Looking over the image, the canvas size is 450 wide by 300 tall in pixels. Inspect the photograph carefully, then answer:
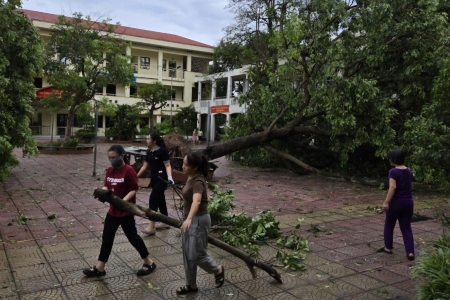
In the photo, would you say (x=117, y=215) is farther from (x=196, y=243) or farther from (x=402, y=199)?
(x=402, y=199)

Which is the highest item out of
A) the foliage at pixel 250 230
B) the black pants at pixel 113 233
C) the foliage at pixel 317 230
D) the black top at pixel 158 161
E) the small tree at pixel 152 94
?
the small tree at pixel 152 94

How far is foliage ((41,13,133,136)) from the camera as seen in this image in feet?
67.3

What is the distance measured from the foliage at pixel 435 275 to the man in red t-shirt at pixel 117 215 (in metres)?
2.71

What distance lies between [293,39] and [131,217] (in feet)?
28.5

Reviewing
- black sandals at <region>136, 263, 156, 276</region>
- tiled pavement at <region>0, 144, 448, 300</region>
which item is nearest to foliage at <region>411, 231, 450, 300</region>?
tiled pavement at <region>0, 144, 448, 300</region>

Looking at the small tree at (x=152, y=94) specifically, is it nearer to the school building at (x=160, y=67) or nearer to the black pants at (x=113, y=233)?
the school building at (x=160, y=67)

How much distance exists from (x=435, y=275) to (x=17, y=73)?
28.7 ft

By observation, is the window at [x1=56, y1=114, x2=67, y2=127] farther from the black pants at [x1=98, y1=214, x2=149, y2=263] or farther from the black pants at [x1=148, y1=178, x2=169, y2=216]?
the black pants at [x1=98, y1=214, x2=149, y2=263]

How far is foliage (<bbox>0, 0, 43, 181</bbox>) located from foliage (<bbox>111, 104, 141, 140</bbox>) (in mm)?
24079

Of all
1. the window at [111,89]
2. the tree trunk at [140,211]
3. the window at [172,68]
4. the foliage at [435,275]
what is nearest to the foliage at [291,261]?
the tree trunk at [140,211]

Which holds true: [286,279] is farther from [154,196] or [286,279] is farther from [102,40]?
[102,40]

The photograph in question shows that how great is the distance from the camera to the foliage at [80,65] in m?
20.5

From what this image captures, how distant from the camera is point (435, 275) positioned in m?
3.31

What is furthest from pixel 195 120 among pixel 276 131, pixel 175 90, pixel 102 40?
pixel 276 131
